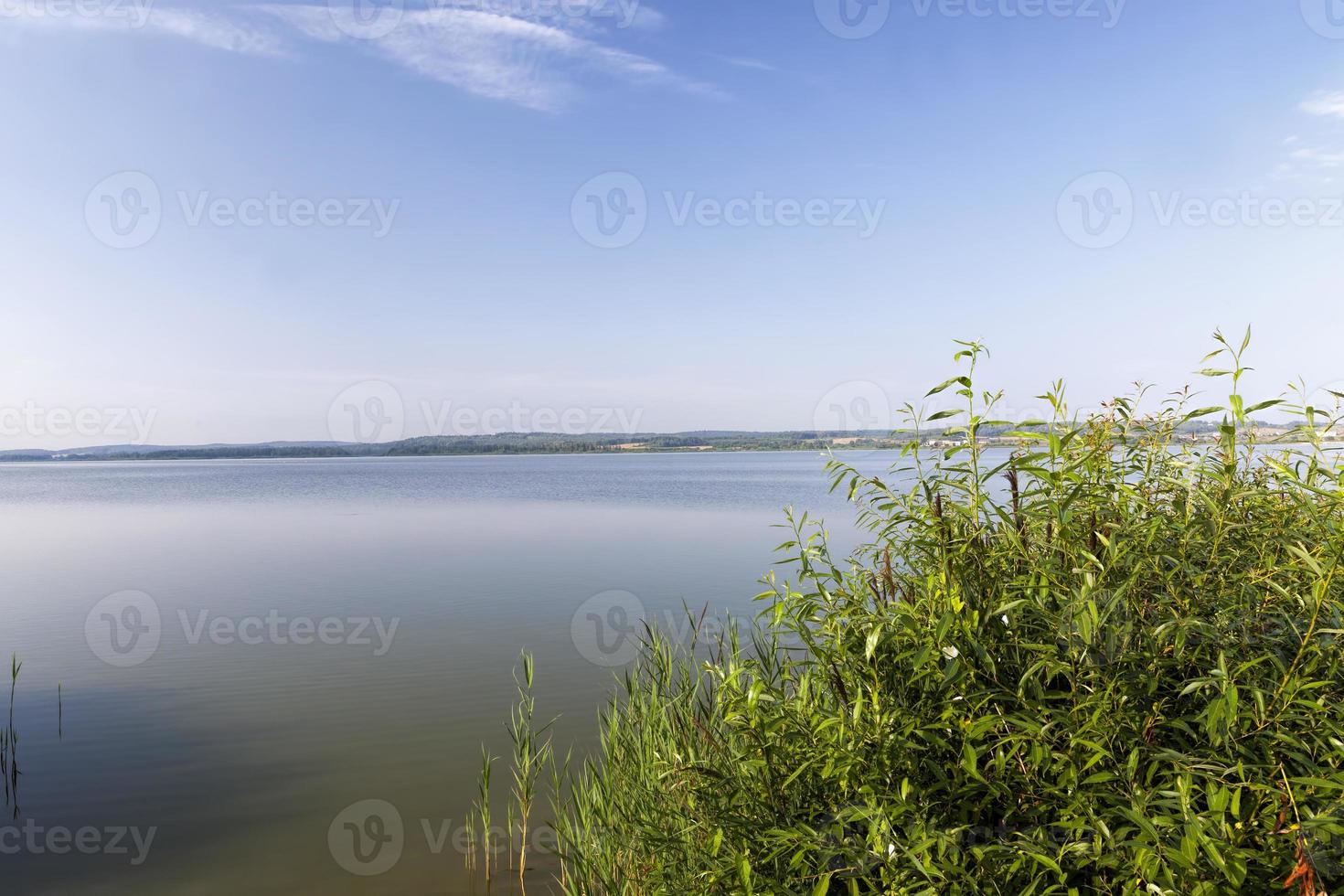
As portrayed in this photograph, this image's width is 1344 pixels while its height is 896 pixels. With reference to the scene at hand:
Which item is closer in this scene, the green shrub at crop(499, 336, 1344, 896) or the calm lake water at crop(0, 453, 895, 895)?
the green shrub at crop(499, 336, 1344, 896)

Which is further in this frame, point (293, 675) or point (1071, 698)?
point (293, 675)

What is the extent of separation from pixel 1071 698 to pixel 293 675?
34.5 ft

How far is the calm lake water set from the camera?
19.9ft

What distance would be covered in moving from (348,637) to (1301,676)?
39.8 ft

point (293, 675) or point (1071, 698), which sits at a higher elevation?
point (1071, 698)

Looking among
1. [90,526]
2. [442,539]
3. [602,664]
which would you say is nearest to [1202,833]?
[602,664]

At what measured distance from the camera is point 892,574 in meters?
3.15

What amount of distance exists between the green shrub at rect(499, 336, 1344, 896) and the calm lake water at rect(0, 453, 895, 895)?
430 cm

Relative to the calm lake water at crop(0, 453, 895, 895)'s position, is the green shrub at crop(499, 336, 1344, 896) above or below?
above

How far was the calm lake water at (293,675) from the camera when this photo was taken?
19.9 ft

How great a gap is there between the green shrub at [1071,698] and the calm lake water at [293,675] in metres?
4.30

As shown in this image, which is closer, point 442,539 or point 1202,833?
point 1202,833

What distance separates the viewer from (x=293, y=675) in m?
10.1

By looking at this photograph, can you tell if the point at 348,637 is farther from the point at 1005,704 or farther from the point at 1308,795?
the point at 1308,795
